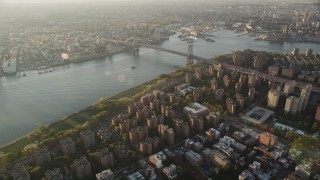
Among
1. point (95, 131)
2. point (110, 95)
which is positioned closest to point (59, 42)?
point (110, 95)

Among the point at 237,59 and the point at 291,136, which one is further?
the point at 237,59

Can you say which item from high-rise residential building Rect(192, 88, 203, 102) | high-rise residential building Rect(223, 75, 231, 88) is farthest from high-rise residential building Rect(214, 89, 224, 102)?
high-rise residential building Rect(223, 75, 231, 88)

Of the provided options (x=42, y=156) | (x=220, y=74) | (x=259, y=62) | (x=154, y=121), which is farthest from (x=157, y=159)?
(x=259, y=62)

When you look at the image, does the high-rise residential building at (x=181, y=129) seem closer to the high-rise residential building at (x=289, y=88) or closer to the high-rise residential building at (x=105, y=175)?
the high-rise residential building at (x=105, y=175)

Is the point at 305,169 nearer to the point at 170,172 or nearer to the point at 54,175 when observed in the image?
the point at 170,172

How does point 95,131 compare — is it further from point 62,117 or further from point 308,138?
point 308,138

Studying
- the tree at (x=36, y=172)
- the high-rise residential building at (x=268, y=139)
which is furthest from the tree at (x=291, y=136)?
the tree at (x=36, y=172)
